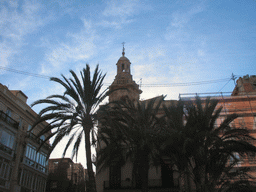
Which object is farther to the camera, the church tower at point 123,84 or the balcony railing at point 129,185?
the church tower at point 123,84

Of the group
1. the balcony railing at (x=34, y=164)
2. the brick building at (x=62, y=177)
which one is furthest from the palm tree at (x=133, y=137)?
the brick building at (x=62, y=177)

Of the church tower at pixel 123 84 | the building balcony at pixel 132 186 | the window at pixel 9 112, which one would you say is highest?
the church tower at pixel 123 84

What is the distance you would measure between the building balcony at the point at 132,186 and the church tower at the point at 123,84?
9486 millimetres

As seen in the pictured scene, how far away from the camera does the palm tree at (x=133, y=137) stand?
17531 mm

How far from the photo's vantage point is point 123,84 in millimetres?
30859

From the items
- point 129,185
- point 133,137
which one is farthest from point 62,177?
point 133,137

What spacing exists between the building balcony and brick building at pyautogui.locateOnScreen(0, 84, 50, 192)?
778 centimetres

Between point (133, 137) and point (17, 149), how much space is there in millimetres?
13471

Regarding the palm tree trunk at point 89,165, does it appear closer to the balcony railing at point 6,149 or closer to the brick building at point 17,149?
the brick building at point 17,149

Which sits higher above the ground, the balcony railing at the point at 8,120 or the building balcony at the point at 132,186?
the balcony railing at the point at 8,120

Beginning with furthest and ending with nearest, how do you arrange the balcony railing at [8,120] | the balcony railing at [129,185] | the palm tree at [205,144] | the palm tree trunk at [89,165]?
1. the balcony railing at [8,120]
2. the balcony railing at [129,185]
3. the palm tree at [205,144]
4. the palm tree trunk at [89,165]

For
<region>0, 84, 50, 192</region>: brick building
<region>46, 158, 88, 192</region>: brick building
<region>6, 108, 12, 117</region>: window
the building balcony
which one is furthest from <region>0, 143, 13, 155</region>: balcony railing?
<region>46, 158, 88, 192</region>: brick building

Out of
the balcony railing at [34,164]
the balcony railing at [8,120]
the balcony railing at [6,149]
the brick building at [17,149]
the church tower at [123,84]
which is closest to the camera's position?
the balcony railing at [6,149]

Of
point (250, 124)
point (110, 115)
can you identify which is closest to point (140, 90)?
point (250, 124)
